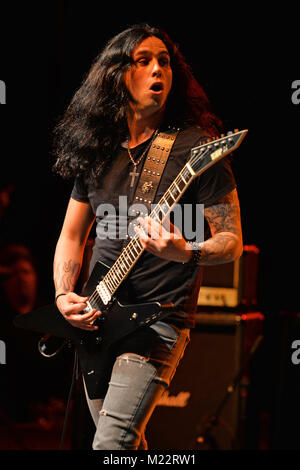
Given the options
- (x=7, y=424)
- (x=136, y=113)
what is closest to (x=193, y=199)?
(x=136, y=113)

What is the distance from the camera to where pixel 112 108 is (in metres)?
2.43

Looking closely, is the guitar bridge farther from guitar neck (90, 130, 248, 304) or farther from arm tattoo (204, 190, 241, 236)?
arm tattoo (204, 190, 241, 236)

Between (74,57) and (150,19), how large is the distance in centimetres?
65

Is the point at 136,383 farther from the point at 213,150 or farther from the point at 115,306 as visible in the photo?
the point at 213,150

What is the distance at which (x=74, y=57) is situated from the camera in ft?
12.9

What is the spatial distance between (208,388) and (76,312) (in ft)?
4.13

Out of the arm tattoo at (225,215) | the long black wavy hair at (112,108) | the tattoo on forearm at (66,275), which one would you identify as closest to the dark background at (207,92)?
the long black wavy hair at (112,108)

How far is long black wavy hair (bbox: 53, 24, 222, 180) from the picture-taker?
229 cm

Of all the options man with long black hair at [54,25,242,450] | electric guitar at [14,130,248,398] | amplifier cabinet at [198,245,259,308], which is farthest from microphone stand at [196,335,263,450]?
electric guitar at [14,130,248,398]

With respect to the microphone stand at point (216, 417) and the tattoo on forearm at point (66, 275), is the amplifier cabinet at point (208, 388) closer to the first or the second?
the microphone stand at point (216, 417)

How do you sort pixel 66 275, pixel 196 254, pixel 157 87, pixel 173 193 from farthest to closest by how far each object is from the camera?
pixel 66 275 → pixel 157 87 → pixel 173 193 → pixel 196 254

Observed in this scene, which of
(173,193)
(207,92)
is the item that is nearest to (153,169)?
(173,193)

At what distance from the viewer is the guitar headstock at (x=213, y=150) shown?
179 centimetres

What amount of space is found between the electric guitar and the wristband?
0.52 feet
